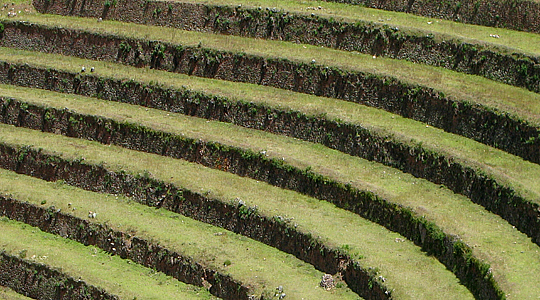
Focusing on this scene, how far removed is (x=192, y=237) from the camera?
51.1 meters

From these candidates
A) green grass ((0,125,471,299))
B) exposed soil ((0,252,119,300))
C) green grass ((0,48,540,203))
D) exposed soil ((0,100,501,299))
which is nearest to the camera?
green grass ((0,125,471,299))

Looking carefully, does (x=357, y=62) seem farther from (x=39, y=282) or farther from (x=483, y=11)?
(x=39, y=282)

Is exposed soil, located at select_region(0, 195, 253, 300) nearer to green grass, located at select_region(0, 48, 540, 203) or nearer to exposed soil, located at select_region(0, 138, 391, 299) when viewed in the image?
exposed soil, located at select_region(0, 138, 391, 299)

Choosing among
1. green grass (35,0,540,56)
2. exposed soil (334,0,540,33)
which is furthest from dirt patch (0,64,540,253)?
exposed soil (334,0,540,33)

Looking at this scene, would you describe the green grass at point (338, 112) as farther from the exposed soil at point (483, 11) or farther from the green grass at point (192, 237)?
the exposed soil at point (483, 11)

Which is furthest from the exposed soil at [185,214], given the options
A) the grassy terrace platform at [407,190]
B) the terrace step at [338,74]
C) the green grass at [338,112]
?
the terrace step at [338,74]

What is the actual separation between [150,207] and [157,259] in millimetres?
4749

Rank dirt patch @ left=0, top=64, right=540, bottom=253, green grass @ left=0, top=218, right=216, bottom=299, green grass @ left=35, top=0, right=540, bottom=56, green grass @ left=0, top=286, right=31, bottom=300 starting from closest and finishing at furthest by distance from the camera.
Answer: dirt patch @ left=0, top=64, right=540, bottom=253
green grass @ left=0, top=218, right=216, bottom=299
green grass @ left=0, top=286, right=31, bottom=300
green grass @ left=35, top=0, right=540, bottom=56

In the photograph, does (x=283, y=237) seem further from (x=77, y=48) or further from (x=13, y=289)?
(x=77, y=48)

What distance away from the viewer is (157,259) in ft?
166

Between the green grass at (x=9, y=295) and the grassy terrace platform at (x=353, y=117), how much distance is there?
1256 centimetres

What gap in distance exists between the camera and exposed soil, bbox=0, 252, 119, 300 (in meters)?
49.3

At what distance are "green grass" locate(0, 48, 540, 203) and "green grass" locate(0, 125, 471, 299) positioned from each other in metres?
Result: 2.57

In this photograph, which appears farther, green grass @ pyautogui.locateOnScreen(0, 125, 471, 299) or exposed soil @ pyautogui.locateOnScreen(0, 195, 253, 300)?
exposed soil @ pyautogui.locateOnScreen(0, 195, 253, 300)
